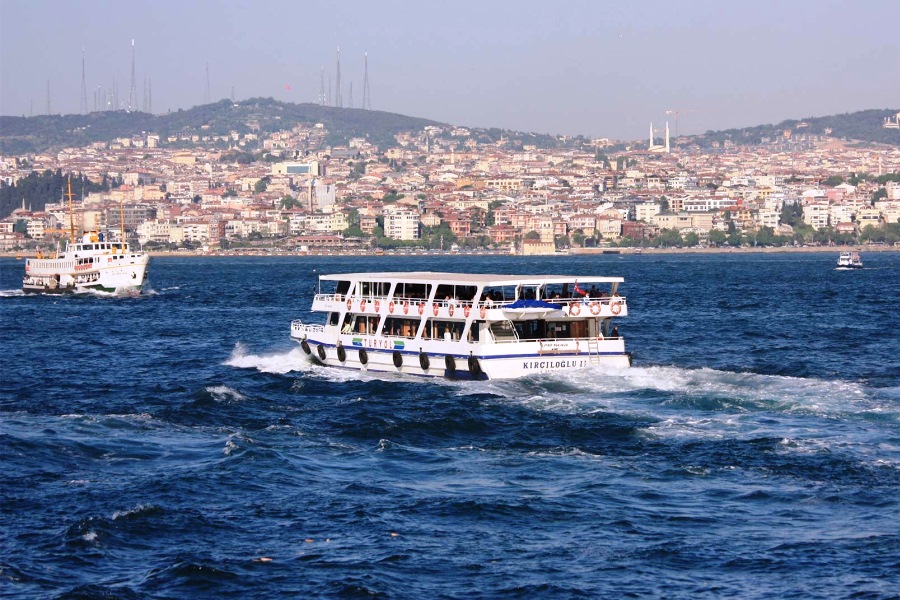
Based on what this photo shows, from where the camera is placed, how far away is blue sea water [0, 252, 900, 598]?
19062 millimetres

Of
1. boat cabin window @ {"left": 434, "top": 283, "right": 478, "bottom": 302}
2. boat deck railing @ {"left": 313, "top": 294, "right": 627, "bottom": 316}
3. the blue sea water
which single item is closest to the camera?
→ the blue sea water

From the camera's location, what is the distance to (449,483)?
24.0 metres

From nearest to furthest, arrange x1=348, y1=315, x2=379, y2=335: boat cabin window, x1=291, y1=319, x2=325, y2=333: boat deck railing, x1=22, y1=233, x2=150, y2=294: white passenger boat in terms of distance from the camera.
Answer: x1=348, y1=315, x2=379, y2=335: boat cabin window
x1=291, y1=319, x2=325, y2=333: boat deck railing
x1=22, y1=233, x2=150, y2=294: white passenger boat

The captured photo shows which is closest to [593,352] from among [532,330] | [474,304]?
[532,330]

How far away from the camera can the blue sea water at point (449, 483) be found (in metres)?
19.1

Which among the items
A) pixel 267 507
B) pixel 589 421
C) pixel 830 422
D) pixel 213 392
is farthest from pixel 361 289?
pixel 267 507

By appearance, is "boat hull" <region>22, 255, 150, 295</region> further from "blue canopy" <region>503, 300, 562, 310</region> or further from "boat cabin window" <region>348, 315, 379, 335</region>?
"blue canopy" <region>503, 300, 562, 310</region>

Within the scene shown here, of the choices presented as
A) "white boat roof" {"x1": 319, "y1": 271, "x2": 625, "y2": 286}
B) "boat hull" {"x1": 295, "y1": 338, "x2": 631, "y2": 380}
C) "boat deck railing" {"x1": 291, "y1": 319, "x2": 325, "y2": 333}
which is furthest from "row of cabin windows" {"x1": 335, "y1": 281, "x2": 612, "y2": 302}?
"boat deck railing" {"x1": 291, "y1": 319, "x2": 325, "y2": 333}

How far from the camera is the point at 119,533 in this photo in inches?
824

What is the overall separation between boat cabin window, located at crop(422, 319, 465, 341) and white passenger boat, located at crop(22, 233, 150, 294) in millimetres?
53516

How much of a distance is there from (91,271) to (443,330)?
56.0 m

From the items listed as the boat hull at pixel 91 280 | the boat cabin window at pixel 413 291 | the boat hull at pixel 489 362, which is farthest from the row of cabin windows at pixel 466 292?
the boat hull at pixel 91 280

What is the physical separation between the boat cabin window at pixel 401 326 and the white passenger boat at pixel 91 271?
5204 centimetres

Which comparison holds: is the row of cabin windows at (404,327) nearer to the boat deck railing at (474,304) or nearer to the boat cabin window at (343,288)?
the boat deck railing at (474,304)
